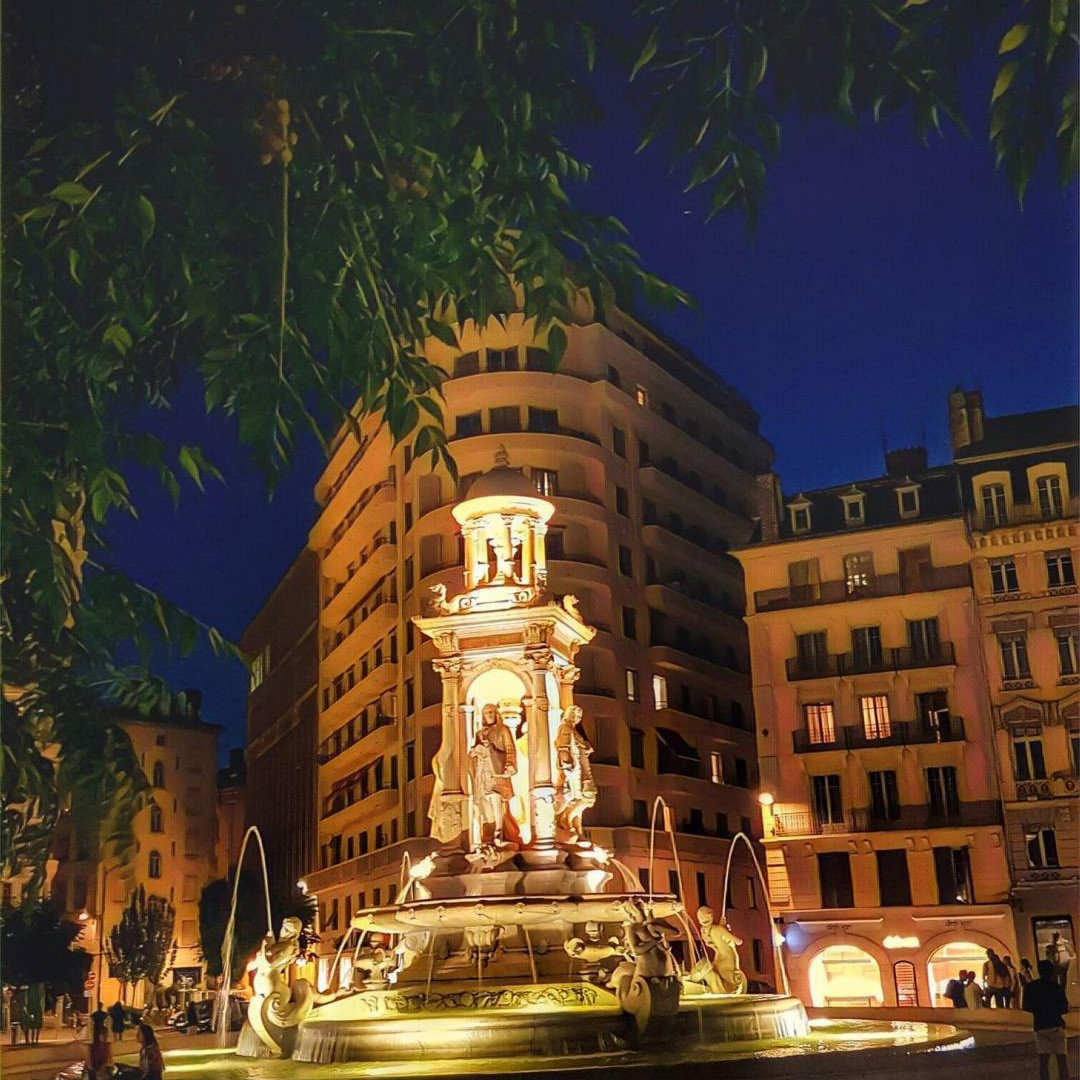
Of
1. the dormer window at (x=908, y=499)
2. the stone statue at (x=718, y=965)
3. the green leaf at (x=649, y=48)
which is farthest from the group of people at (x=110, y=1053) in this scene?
the green leaf at (x=649, y=48)

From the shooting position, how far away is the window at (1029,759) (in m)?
5.57

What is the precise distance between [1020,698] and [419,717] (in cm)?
416

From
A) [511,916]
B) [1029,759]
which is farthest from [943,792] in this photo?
[511,916]

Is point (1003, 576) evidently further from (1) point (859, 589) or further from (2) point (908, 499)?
(1) point (859, 589)

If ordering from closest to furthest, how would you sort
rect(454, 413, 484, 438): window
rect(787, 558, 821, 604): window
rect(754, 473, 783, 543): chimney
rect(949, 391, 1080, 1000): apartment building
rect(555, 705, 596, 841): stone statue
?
rect(949, 391, 1080, 1000): apartment building
rect(754, 473, 783, 543): chimney
rect(787, 558, 821, 604): window
rect(454, 413, 484, 438): window
rect(555, 705, 596, 841): stone statue

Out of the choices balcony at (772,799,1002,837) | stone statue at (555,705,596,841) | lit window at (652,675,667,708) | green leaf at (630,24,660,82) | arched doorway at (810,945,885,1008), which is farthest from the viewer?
lit window at (652,675,667,708)

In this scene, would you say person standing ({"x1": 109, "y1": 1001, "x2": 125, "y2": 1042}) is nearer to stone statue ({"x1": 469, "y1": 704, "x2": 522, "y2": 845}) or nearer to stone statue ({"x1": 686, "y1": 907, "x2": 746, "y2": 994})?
stone statue ({"x1": 469, "y1": 704, "x2": 522, "y2": 845})

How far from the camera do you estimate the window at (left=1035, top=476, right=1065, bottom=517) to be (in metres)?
5.44

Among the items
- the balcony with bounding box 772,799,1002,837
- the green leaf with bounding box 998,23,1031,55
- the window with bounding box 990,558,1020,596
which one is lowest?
the balcony with bounding box 772,799,1002,837

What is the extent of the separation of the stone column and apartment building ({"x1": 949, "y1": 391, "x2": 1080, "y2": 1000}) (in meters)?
2.55

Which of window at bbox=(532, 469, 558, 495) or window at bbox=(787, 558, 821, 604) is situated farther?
window at bbox=(532, 469, 558, 495)

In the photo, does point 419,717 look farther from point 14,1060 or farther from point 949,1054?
point 949,1054

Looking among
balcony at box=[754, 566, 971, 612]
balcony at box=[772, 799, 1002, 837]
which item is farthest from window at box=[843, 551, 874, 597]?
balcony at box=[772, 799, 1002, 837]

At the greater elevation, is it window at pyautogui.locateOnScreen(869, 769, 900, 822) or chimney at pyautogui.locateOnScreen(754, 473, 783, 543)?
chimney at pyautogui.locateOnScreen(754, 473, 783, 543)
